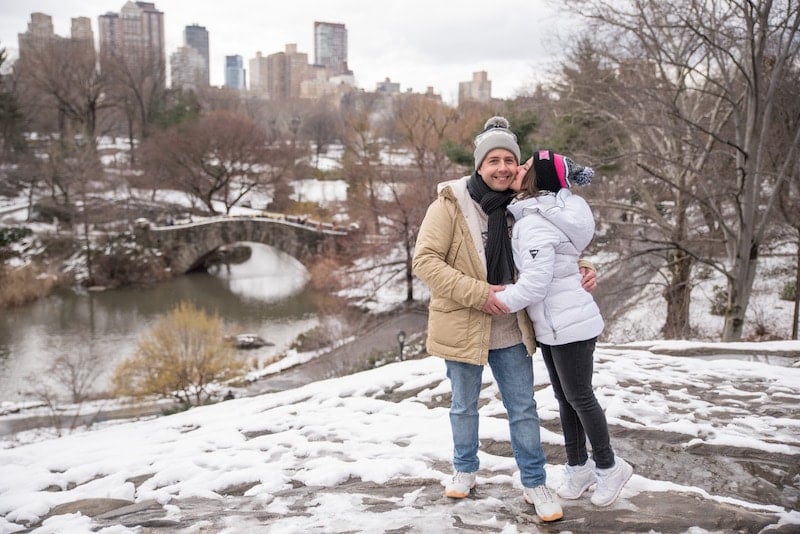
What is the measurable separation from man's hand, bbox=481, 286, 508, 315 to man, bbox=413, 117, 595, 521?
50mm

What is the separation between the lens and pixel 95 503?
3463 mm

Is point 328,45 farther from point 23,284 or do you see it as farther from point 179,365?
point 179,365

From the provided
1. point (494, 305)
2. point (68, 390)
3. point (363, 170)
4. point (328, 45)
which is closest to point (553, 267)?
point (494, 305)

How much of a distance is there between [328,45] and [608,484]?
163 meters

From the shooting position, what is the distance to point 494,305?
2.66 meters

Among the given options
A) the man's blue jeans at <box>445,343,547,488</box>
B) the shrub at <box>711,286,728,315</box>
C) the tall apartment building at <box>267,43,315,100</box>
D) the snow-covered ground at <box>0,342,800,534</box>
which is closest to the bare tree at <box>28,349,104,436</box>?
the snow-covered ground at <box>0,342,800,534</box>

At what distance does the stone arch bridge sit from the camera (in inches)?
1054

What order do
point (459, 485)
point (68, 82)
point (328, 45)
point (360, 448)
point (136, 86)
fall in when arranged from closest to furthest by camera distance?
point (459, 485) < point (360, 448) < point (68, 82) < point (136, 86) < point (328, 45)

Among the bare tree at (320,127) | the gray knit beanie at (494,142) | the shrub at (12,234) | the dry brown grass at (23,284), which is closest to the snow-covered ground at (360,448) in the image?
the gray knit beanie at (494,142)

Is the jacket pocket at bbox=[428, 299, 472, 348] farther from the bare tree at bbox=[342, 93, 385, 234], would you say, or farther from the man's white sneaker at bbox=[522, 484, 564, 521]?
the bare tree at bbox=[342, 93, 385, 234]

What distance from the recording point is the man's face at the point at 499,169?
2766mm

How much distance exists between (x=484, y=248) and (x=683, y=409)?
233 centimetres

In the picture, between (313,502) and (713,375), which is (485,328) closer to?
(313,502)

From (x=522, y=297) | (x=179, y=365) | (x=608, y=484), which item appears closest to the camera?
(x=522, y=297)
